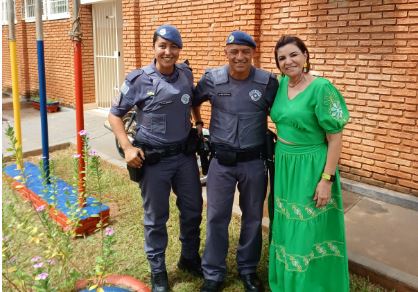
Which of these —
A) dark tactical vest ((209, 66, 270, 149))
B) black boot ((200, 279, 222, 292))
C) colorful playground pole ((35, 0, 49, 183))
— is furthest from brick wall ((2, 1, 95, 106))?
black boot ((200, 279, 222, 292))

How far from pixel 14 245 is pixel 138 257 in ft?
3.71

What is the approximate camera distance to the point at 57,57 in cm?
1085

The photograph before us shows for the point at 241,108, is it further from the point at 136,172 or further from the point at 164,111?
the point at 136,172

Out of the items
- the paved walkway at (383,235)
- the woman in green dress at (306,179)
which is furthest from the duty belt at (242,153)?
the paved walkway at (383,235)

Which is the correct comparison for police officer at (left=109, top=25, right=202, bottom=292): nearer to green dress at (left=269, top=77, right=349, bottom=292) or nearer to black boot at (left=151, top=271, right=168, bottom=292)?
black boot at (left=151, top=271, right=168, bottom=292)

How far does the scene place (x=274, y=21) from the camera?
5.43 meters

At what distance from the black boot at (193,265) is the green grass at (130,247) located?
0.17ft

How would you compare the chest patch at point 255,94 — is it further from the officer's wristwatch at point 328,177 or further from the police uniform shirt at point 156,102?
the officer's wristwatch at point 328,177

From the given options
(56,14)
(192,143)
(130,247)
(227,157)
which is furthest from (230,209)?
(56,14)

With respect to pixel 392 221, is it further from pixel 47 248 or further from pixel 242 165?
pixel 47 248

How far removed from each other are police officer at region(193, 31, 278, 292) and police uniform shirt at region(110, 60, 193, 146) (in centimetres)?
19

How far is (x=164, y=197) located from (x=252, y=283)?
2.92 feet

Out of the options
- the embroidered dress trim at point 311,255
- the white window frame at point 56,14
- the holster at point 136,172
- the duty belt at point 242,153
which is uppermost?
the white window frame at point 56,14

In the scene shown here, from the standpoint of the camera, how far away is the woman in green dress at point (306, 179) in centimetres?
239
